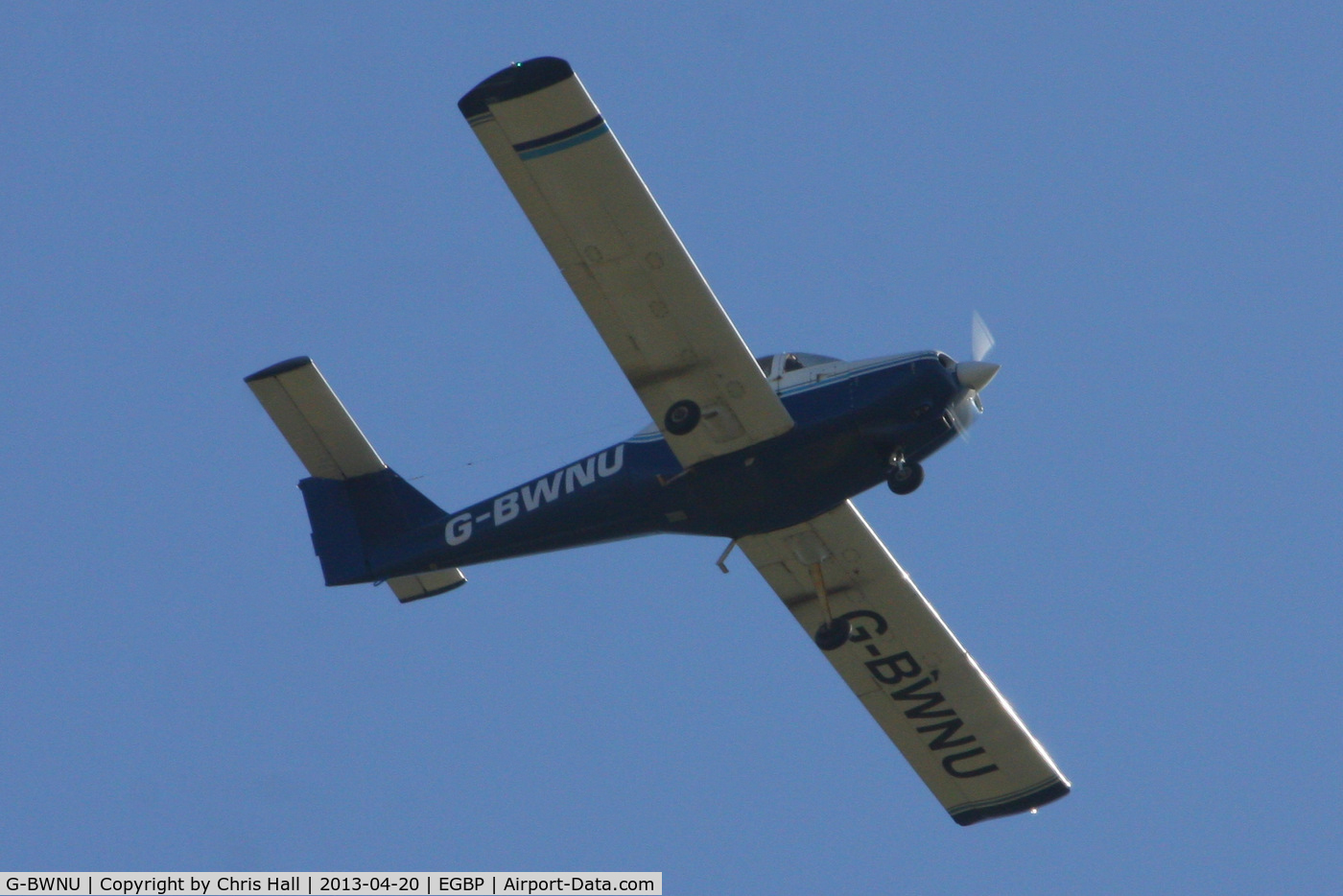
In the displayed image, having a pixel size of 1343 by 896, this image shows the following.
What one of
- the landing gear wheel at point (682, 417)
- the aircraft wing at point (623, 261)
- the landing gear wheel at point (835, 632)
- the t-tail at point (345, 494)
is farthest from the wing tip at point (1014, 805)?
the landing gear wheel at point (682, 417)

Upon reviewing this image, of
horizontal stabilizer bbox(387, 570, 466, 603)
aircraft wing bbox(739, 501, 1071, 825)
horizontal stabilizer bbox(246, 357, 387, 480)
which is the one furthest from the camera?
horizontal stabilizer bbox(387, 570, 466, 603)

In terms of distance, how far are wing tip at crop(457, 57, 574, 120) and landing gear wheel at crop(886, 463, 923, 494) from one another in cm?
442

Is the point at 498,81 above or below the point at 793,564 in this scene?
above

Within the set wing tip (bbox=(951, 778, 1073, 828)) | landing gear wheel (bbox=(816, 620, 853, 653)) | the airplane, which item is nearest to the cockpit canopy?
the airplane

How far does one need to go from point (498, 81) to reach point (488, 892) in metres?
7.24

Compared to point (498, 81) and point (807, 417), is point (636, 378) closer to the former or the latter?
point (807, 417)

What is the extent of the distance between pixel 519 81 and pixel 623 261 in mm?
1704

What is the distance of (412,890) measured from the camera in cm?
1627

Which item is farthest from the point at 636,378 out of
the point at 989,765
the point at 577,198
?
the point at 989,765

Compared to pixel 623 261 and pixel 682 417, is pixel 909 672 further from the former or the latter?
pixel 623 261

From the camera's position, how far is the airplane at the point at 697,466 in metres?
14.2

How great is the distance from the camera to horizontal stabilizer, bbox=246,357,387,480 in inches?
672

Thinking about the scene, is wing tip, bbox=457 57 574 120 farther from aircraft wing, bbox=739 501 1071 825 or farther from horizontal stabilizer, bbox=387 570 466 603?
horizontal stabilizer, bbox=387 570 466 603

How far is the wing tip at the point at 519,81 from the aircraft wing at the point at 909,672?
4.96 meters
